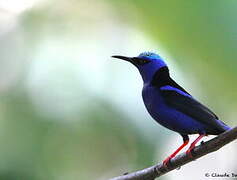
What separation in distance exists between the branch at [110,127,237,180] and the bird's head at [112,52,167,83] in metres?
0.53

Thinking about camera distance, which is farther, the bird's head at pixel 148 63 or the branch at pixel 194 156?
the bird's head at pixel 148 63

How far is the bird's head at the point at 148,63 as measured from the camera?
10.8 feet

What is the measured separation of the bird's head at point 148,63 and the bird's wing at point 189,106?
0.12 m

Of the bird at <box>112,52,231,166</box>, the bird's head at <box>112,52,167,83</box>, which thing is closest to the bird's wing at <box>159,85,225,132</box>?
the bird at <box>112,52,231,166</box>

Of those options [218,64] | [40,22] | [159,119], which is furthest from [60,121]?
[159,119]

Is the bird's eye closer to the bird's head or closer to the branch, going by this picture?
the bird's head

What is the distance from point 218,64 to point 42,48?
5.45 ft

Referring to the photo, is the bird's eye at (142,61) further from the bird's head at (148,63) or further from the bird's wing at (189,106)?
the bird's wing at (189,106)

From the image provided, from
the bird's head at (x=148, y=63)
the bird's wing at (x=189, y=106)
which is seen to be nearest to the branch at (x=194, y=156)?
the bird's wing at (x=189, y=106)

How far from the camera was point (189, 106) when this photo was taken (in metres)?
3.09

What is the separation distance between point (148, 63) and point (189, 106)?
1.28 feet

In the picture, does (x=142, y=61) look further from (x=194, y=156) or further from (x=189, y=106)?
(x=194, y=156)

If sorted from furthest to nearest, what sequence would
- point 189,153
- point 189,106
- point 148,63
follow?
1. point 148,63
2. point 189,106
3. point 189,153

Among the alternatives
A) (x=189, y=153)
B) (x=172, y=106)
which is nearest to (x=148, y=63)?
(x=172, y=106)
